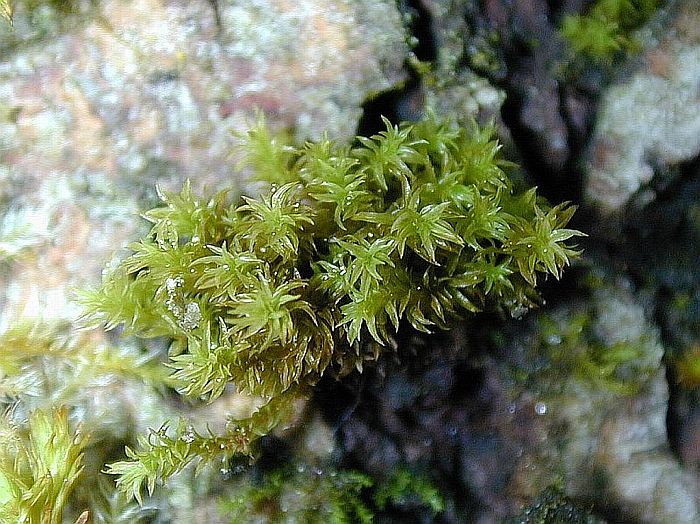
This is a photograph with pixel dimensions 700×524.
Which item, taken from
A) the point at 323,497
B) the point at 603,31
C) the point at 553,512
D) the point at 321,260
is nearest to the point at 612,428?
the point at 553,512

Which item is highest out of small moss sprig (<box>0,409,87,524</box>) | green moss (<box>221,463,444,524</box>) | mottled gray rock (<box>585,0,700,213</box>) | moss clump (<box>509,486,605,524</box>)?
mottled gray rock (<box>585,0,700,213</box>)

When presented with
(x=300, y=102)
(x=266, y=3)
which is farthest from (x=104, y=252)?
(x=266, y=3)

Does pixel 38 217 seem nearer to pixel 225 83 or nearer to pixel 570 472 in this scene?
pixel 225 83

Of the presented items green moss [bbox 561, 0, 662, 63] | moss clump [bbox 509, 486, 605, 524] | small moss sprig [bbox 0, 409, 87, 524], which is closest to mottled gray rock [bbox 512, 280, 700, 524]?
moss clump [bbox 509, 486, 605, 524]

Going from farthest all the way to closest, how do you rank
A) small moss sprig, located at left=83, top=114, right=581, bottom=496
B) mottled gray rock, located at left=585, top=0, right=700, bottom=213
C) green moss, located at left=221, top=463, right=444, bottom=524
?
mottled gray rock, located at left=585, top=0, right=700, bottom=213
green moss, located at left=221, top=463, right=444, bottom=524
small moss sprig, located at left=83, top=114, right=581, bottom=496

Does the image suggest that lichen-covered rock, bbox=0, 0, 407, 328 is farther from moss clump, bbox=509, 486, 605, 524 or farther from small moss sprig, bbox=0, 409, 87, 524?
moss clump, bbox=509, 486, 605, 524

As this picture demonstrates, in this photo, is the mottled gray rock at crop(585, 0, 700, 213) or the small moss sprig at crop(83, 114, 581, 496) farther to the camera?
the mottled gray rock at crop(585, 0, 700, 213)

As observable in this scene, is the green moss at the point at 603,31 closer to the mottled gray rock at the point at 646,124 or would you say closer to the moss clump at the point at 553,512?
the mottled gray rock at the point at 646,124
